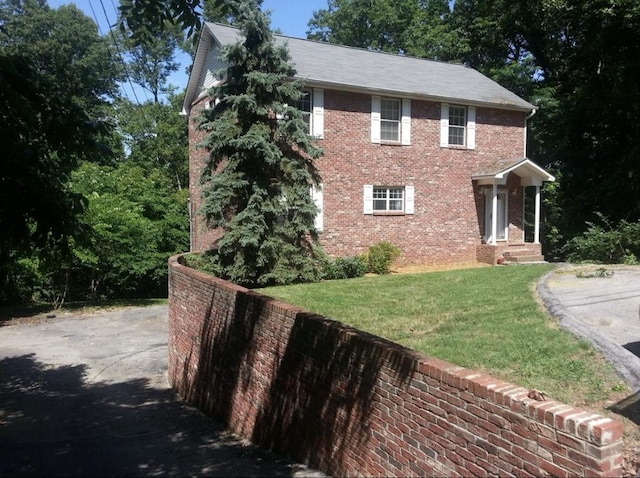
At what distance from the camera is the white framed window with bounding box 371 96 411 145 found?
18.5m

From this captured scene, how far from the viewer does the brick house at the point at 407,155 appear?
57.6 ft

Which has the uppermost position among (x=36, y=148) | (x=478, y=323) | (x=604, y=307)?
(x=36, y=148)

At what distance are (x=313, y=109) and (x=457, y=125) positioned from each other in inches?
242

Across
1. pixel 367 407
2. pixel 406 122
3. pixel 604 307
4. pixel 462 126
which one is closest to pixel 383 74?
pixel 406 122

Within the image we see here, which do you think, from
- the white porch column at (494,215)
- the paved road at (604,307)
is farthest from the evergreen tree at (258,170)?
the white porch column at (494,215)

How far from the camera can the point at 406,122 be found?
734 inches

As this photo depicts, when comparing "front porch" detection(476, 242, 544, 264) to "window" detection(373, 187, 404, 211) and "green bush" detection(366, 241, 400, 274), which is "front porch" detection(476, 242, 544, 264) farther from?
"green bush" detection(366, 241, 400, 274)

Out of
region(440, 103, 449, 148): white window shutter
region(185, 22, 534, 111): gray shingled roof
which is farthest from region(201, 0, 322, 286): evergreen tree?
region(440, 103, 449, 148): white window shutter

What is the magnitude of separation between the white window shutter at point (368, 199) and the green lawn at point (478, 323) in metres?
3.86

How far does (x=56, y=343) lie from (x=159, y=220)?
32.4ft

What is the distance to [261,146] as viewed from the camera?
13.5 meters

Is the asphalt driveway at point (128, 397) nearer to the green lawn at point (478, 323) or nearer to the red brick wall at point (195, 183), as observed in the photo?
the green lawn at point (478, 323)

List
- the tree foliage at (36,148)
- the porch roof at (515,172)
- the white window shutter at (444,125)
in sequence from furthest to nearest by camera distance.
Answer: the white window shutter at (444,125), the porch roof at (515,172), the tree foliage at (36,148)

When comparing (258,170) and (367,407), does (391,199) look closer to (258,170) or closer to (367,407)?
(258,170)
